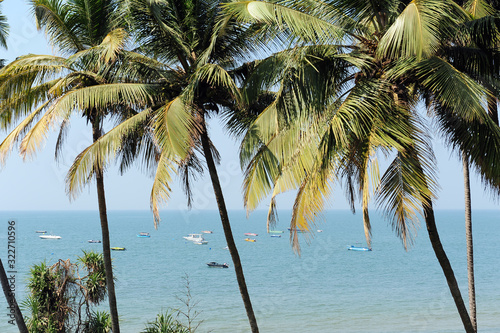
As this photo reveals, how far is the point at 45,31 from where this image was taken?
40.4 ft

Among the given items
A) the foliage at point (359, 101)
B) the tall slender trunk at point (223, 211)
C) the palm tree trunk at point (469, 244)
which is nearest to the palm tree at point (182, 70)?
the tall slender trunk at point (223, 211)

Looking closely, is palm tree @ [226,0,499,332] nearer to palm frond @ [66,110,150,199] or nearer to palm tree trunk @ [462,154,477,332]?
palm frond @ [66,110,150,199]

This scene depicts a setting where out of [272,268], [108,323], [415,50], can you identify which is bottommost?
[272,268]

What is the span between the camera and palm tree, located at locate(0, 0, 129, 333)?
407 inches

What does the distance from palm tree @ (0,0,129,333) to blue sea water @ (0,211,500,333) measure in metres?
7.26

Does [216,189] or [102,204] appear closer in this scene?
[216,189]

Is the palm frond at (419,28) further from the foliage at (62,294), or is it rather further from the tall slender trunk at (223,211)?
the foliage at (62,294)

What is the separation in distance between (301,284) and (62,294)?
45537 mm

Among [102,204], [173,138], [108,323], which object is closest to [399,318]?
[108,323]

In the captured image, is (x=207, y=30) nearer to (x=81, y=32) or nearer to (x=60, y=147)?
(x=81, y=32)

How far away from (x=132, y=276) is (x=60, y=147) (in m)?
55.2

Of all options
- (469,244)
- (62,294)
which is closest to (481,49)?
(469,244)

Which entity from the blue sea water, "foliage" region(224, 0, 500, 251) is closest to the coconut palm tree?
"foliage" region(224, 0, 500, 251)

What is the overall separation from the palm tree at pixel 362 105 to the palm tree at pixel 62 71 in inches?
134
